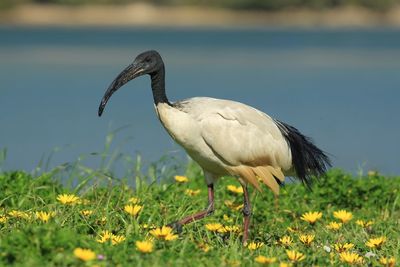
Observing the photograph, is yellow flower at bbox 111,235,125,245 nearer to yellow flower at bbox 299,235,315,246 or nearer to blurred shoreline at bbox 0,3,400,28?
yellow flower at bbox 299,235,315,246

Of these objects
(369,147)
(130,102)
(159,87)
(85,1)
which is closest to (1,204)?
(159,87)

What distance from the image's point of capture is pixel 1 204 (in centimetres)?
659

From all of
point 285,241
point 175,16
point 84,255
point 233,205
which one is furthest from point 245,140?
point 175,16

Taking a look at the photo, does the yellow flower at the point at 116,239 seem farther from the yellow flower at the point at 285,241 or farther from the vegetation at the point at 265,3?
the vegetation at the point at 265,3

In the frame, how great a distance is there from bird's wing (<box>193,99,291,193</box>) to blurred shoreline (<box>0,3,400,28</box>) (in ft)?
206

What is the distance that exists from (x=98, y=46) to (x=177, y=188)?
44622 millimetres

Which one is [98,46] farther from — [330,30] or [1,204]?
[1,204]

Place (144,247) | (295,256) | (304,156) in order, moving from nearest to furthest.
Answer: (144,247) < (295,256) < (304,156)

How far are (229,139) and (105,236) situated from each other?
1562mm

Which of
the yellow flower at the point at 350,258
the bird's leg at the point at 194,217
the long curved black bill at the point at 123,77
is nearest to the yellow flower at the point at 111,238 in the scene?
the bird's leg at the point at 194,217

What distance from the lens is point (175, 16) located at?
71188mm

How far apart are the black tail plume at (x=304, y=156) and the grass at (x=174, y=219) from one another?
0.39 metres

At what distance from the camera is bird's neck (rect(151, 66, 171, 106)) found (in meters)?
6.50

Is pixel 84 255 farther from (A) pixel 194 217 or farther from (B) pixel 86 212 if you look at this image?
(A) pixel 194 217
